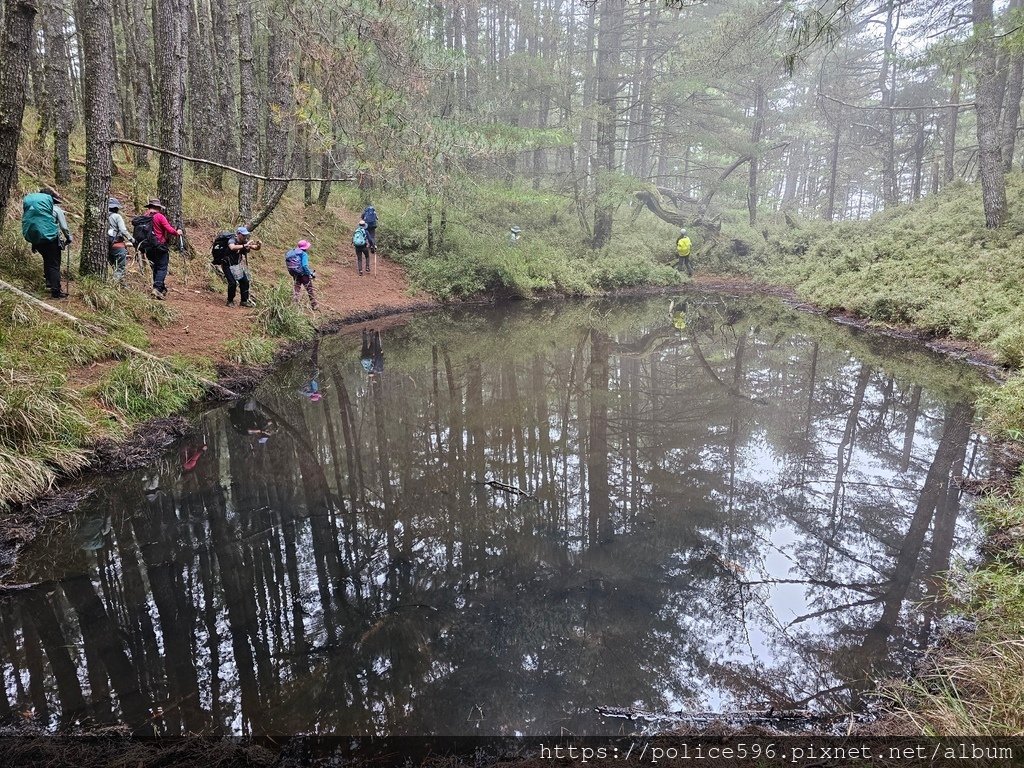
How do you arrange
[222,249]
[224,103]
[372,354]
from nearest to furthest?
[222,249] < [372,354] < [224,103]

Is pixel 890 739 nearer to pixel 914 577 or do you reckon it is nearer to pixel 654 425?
pixel 914 577

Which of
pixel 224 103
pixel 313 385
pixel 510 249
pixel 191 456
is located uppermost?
pixel 224 103

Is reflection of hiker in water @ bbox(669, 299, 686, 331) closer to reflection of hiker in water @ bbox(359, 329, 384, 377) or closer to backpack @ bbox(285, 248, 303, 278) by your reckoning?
reflection of hiker in water @ bbox(359, 329, 384, 377)

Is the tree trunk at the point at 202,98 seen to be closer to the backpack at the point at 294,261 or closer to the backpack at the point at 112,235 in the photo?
the backpack at the point at 294,261

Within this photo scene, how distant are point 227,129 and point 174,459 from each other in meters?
12.9

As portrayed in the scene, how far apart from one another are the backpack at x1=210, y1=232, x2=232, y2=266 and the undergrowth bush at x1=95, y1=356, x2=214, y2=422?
Result: 3.60 meters

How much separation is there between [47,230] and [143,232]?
5.85 feet

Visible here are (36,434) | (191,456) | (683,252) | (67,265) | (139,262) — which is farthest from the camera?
(683,252)

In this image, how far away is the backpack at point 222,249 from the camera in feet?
36.0

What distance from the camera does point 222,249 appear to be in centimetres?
1107

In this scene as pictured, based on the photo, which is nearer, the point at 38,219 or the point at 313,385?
the point at 38,219

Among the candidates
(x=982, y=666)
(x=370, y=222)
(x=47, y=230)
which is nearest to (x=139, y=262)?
(x=47, y=230)

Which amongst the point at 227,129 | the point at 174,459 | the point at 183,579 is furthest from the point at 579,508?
the point at 227,129

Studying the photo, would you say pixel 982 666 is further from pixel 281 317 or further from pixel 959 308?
pixel 959 308
